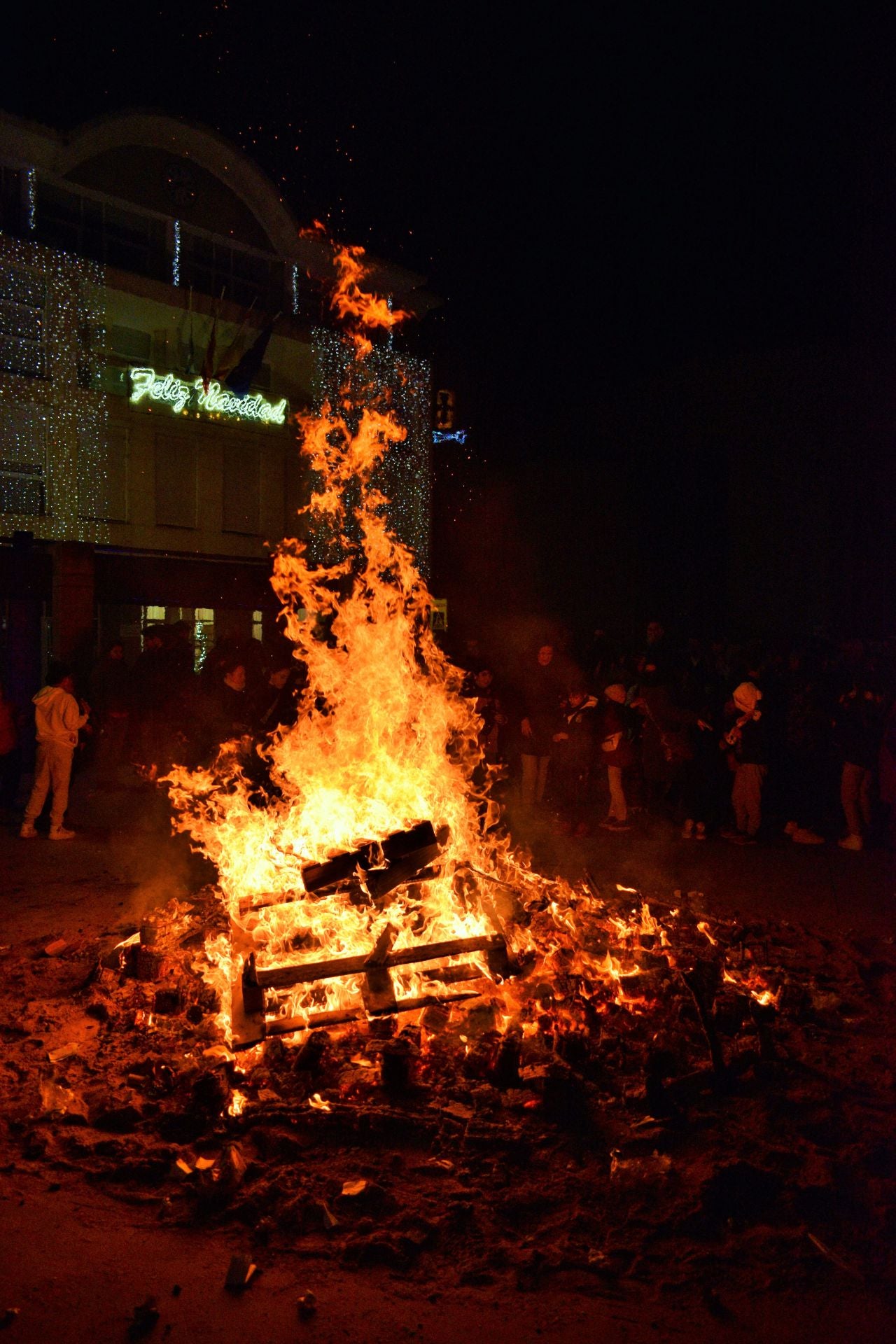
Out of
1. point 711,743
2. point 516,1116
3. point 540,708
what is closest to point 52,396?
point 540,708

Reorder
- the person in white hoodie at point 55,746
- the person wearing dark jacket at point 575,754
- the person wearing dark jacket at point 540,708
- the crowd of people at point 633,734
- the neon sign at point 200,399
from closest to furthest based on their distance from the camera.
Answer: the person in white hoodie at point 55,746 → the crowd of people at point 633,734 → the person wearing dark jacket at point 575,754 → the person wearing dark jacket at point 540,708 → the neon sign at point 200,399

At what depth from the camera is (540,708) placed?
11.1 meters

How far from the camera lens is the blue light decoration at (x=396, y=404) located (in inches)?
891

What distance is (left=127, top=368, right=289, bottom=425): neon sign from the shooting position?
1922 centimetres

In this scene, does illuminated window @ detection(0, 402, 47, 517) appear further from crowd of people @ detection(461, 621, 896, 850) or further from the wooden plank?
the wooden plank

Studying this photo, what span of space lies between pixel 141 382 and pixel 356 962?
56.6 ft

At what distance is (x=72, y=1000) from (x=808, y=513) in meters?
19.7

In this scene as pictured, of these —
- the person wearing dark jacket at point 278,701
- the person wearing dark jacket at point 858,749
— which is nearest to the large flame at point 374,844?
the person wearing dark jacket at point 278,701

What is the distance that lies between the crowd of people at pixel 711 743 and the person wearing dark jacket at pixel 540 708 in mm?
17

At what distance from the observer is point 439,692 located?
758 centimetres

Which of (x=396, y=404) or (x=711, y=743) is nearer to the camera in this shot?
(x=711, y=743)

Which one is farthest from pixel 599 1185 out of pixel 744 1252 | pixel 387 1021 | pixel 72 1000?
pixel 72 1000

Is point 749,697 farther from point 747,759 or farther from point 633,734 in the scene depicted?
point 633,734

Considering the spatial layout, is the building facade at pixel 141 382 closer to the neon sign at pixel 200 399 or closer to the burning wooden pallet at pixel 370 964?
the neon sign at pixel 200 399
